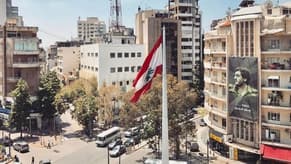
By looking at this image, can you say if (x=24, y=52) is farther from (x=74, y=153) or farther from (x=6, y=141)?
(x=74, y=153)

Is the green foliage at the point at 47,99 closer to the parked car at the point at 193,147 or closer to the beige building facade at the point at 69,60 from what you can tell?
the parked car at the point at 193,147

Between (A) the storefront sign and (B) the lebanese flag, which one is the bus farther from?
(B) the lebanese flag

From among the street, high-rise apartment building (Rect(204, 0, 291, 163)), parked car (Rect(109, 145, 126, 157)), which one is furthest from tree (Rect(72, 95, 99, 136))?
high-rise apartment building (Rect(204, 0, 291, 163))

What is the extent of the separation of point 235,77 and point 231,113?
380 centimetres

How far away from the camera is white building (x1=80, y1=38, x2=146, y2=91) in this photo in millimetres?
63844

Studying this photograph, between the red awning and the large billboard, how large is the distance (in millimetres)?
3025

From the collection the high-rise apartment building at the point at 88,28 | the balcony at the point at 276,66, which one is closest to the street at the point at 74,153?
the balcony at the point at 276,66

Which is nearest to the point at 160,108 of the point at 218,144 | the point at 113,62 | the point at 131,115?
the point at 131,115

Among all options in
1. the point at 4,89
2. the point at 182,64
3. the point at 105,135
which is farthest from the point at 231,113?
the point at 182,64

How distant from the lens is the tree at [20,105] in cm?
5147

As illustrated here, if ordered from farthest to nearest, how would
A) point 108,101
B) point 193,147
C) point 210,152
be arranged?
1. point 108,101
2. point 193,147
3. point 210,152

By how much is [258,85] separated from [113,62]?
32.1 meters

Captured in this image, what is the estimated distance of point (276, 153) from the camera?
36.2 metres

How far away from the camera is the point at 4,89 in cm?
5725
